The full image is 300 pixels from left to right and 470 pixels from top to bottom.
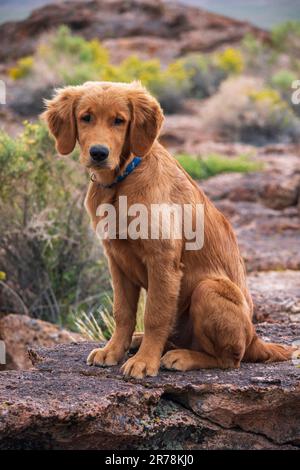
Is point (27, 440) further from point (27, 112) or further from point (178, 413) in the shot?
point (27, 112)

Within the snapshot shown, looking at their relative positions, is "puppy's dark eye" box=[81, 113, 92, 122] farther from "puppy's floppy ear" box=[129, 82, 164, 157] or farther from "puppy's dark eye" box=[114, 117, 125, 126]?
"puppy's floppy ear" box=[129, 82, 164, 157]

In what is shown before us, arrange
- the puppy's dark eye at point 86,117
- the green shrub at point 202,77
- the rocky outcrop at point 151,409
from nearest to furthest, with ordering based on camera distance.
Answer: the rocky outcrop at point 151,409 < the puppy's dark eye at point 86,117 < the green shrub at point 202,77

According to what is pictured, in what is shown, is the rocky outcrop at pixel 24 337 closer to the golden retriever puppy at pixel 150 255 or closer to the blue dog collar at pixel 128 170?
the golden retriever puppy at pixel 150 255

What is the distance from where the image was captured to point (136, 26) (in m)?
37.1

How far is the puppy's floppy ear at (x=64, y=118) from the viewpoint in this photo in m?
5.08

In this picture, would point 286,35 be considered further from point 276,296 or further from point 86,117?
point 86,117

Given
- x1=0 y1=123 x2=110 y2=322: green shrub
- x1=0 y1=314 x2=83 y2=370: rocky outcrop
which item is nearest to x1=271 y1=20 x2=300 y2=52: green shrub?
x1=0 y1=123 x2=110 y2=322: green shrub

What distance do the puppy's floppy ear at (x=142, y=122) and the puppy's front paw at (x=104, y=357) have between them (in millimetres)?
1278

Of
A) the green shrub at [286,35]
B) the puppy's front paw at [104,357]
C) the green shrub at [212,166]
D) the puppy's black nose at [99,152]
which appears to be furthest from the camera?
the green shrub at [286,35]

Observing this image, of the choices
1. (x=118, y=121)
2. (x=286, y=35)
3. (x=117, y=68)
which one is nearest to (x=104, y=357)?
(x=118, y=121)

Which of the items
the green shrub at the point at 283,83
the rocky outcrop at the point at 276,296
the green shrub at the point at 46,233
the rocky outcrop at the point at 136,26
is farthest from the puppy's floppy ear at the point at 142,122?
the rocky outcrop at the point at 136,26

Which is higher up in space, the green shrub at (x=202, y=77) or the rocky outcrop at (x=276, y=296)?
the green shrub at (x=202, y=77)

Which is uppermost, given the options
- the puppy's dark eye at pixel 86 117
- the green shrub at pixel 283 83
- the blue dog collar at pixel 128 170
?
the green shrub at pixel 283 83

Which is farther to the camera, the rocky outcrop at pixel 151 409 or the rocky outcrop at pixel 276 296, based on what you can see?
the rocky outcrop at pixel 276 296
